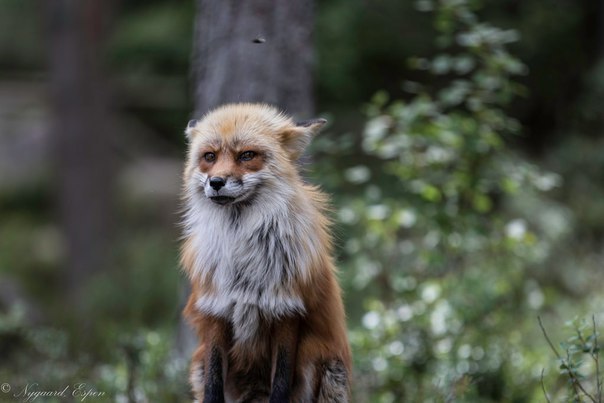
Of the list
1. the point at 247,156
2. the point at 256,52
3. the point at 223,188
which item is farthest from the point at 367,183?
the point at 223,188

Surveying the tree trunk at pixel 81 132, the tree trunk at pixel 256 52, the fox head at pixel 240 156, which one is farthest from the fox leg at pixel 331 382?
the tree trunk at pixel 81 132

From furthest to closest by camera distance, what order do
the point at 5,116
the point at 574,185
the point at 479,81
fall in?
the point at 5,116 < the point at 574,185 < the point at 479,81

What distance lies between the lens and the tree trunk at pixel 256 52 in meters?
7.06

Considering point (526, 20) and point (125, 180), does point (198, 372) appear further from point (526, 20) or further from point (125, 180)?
point (125, 180)

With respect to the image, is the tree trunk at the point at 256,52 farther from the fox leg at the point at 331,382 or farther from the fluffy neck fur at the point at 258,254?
the fox leg at the point at 331,382

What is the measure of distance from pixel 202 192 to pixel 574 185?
1196cm

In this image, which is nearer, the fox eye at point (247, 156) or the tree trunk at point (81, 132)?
the fox eye at point (247, 156)

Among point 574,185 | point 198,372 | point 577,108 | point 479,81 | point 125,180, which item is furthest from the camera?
point 125,180

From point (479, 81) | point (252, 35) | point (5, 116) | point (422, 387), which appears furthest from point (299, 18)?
point (5, 116)

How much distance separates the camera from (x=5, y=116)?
23953 millimetres

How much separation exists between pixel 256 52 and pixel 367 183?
805 centimetres

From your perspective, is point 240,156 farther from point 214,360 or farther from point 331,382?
point 331,382

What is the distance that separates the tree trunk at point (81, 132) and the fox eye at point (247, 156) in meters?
13.0

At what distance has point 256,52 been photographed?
707 centimetres
